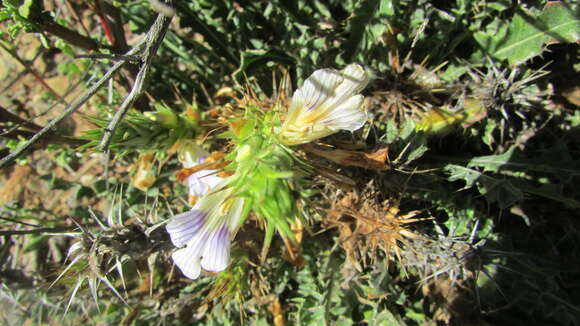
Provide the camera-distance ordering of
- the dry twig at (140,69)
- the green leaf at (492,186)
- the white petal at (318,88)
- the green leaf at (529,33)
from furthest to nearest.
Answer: the green leaf at (529,33) → the green leaf at (492,186) → the white petal at (318,88) → the dry twig at (140,69)

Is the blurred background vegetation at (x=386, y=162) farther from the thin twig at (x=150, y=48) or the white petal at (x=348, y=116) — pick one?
the thin twig at (x=150, y=48)

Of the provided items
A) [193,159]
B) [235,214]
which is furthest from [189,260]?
[193,159]

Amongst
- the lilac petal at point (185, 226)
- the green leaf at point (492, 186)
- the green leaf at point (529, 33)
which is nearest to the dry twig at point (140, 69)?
the lilac petal at point (185, 226)

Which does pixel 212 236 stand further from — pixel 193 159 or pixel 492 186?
pixel 492 186

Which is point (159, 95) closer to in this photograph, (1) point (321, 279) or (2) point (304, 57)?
(2) point (304, 57)

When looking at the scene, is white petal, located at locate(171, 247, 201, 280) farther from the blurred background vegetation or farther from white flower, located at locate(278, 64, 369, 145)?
white flower, located at locate(278, 64, 369, 145)

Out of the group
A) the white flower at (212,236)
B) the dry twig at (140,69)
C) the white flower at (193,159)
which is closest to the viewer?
the dry twig at (140,69)

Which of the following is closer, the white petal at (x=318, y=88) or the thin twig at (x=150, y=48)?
the thin twig at (x=150, y=48)

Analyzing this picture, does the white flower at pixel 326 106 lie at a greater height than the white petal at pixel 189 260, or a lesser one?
greater
